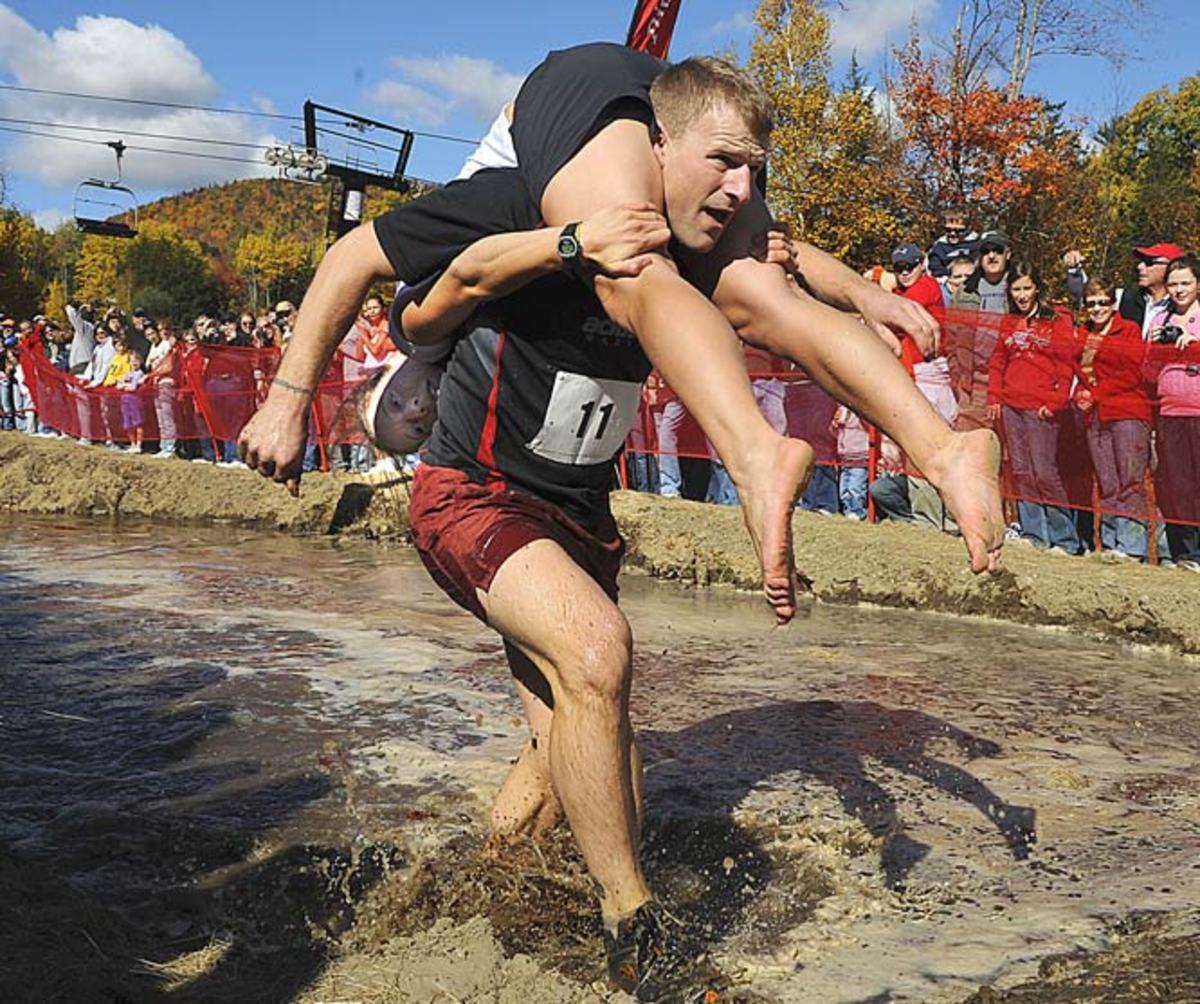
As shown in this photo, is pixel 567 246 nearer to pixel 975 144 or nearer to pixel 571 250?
pixel 571 250

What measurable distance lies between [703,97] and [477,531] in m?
1.08

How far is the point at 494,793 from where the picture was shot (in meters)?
4.49

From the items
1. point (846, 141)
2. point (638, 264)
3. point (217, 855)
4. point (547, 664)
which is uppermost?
point (846, 141)

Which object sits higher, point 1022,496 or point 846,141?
point 846,141

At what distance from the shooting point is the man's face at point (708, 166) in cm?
283

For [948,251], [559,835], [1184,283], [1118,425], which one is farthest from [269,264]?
[559,835]

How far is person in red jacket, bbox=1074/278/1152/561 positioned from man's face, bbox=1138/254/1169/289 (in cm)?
41

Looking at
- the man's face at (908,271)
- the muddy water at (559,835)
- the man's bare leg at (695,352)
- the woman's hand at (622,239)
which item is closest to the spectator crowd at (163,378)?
the man's face at (908,271)

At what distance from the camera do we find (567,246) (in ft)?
8.85

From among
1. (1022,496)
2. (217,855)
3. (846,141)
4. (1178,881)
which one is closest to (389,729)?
(217,855)

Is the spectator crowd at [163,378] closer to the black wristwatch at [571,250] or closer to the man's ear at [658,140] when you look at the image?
the man's ear at [658,140]

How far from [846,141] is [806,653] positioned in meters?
26.9

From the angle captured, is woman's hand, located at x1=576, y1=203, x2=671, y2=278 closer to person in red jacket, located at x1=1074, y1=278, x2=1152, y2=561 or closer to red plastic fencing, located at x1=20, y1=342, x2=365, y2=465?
person in red jacket, located at x1=1074, y1=278, x2=1152, y2=561

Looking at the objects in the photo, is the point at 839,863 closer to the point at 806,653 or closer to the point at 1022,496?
the point at 806,653
